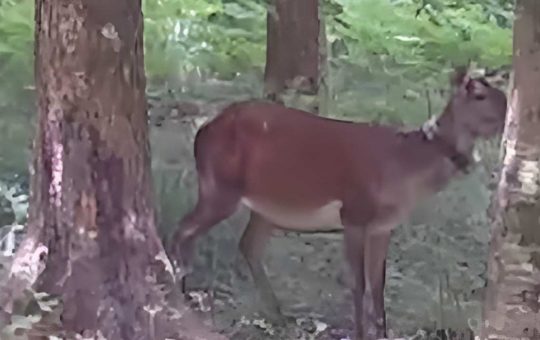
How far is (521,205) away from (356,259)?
222 centimetres

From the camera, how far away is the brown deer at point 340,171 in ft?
20.1

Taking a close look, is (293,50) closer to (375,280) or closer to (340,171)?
(340,171)

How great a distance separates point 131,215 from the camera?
17.3 ft

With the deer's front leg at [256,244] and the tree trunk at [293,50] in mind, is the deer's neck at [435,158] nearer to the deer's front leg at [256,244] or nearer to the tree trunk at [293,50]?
the deer's front leg at [256,244]

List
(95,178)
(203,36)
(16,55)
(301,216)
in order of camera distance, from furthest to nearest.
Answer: (203,36), (16,55), (301,216), (95,178)

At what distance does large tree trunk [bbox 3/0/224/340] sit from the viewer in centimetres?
509

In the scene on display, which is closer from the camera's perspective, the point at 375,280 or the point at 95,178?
the point at 95,178

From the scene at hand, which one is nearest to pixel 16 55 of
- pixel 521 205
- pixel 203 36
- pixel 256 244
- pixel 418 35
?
pixel 203 36

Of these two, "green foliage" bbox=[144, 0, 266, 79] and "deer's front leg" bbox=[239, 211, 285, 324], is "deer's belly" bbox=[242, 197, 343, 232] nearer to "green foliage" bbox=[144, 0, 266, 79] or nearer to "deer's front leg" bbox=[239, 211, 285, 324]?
"deer's front leg" bbox=[239, 211, 285, 324]

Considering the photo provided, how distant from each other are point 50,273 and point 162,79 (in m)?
4.47

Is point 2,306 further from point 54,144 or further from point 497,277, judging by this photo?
point 497,277

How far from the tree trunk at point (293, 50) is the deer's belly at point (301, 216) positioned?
7.35 feet

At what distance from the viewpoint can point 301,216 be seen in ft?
21.2

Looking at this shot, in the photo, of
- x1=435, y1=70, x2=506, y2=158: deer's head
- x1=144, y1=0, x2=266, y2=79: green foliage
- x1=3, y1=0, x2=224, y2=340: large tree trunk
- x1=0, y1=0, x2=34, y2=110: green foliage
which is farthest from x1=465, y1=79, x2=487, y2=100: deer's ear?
x1=0, y1=0, x2=34, y2=110: green foliage
